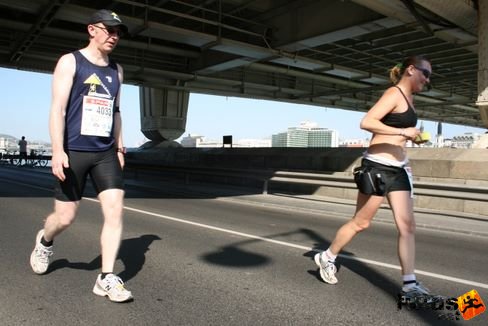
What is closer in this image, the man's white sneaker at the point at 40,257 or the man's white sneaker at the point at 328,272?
the man's white sneaker at the point at 40,257

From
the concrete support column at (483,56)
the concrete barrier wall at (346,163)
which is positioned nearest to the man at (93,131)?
the concrete barrier wall at (346,163)

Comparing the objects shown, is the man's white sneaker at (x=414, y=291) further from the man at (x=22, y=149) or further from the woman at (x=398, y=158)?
the man at (x=22, y=149)

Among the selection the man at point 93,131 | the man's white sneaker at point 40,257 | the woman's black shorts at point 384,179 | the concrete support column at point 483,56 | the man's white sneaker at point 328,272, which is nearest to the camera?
the man at point 93,131

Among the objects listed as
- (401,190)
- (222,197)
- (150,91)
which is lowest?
(222,197)

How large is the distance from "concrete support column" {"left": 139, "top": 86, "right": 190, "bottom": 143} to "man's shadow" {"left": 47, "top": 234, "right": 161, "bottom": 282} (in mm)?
24702

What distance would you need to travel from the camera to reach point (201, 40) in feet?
55.0

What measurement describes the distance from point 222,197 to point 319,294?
936 centimetres

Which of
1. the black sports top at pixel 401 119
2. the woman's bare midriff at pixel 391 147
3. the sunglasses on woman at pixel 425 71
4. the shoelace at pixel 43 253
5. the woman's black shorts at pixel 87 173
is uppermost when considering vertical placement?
the sunglasses on woman at pixel 425 71

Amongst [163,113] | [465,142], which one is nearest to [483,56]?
[163,113]

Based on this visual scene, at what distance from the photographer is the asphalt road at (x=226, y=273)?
3.66 metres

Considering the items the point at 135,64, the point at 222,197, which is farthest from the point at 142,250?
the point at 135,64

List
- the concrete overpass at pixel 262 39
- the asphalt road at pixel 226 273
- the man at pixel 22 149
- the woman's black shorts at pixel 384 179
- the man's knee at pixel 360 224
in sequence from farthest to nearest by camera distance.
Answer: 1. the man at pixel 22 149
2. the concrete overpass at pixel 262 39
3. the man's knee at pixel 360 224
4. the woman's black shorts at pixel 384 179
5. the asphalt road at pixel 226 273

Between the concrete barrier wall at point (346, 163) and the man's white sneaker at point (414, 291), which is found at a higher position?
the concrete barrier wall at point (346, 163)

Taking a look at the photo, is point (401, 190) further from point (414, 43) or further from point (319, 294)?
point (414, 43)
